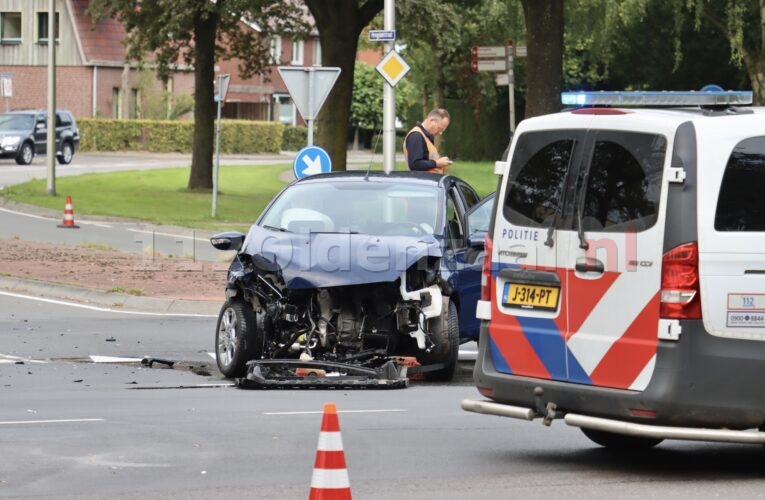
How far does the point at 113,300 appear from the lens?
18.4 metres

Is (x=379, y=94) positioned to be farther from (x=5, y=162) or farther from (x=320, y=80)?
(x=320, y=80)

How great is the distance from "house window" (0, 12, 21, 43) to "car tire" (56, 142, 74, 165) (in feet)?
69.4

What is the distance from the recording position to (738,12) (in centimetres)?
3556

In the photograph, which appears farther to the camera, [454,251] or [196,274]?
[196,274]

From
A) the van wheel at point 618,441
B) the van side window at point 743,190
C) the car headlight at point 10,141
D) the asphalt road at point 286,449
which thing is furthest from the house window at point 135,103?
the van side window at point 743,190

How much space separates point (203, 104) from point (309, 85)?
65.1ft

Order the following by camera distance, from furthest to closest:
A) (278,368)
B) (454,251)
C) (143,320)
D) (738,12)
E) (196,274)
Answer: (738,12) < (196,274) < (143,320) < (454,251) < (278,368)

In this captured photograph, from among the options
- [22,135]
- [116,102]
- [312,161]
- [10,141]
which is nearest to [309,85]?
[312,161]

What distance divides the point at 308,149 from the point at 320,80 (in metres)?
1.10

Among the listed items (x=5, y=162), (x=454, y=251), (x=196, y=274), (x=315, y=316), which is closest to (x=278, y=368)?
(x=315, y=316)

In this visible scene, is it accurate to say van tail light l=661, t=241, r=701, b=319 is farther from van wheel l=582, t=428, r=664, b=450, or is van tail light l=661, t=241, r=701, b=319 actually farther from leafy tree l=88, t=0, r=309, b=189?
leafy tree l=88, t=0, r=309, b=189

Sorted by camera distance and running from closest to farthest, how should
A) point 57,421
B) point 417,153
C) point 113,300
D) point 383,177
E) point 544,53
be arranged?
point 57,421 < point 383,177 < point 417,153 < point 113,300 < point 544,53

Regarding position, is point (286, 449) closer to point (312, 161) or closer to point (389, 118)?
point (312, 161)

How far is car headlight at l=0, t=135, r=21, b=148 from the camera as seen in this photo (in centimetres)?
5278
